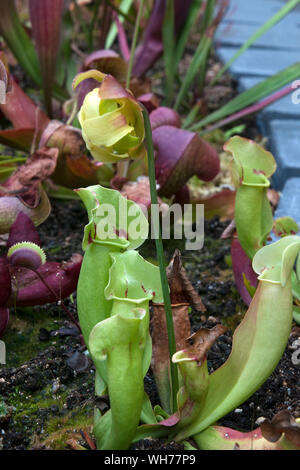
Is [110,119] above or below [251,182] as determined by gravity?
above

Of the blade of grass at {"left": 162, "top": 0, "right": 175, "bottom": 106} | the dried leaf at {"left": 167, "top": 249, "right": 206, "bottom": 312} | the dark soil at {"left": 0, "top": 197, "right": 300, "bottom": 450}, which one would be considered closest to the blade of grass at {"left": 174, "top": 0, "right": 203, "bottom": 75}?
the blade of grass at {"left": 162, "top": 0, "right": 175, "bottom": 106}

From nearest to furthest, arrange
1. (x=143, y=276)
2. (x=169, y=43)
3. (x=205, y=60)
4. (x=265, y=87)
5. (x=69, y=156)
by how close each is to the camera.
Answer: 1. (x=143, y=276)
2. (x=69, y=156)
3. (x=265, y=87)
4. (x=169, y=43)
5. (x=205, y=60)

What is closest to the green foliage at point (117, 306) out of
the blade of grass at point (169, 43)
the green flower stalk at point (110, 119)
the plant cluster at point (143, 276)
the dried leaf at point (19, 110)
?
the plant cluster at point (143, 276)

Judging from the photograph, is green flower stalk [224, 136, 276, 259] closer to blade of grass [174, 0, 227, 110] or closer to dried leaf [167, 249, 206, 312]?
dried leaf [167, 249, 206, 312]

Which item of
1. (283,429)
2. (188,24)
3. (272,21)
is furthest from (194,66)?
(283,429)

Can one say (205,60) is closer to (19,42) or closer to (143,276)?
(19,42)

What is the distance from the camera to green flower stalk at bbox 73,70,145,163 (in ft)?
2.35

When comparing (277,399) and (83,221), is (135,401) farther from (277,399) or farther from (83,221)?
(83,221)

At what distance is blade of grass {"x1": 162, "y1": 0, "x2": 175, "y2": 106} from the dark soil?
93 cm

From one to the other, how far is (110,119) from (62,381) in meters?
0.48

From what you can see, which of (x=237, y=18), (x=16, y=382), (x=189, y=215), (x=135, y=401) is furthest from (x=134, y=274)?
(x=237, y=18)

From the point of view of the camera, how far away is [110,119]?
0.72m

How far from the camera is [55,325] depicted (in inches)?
45.8
